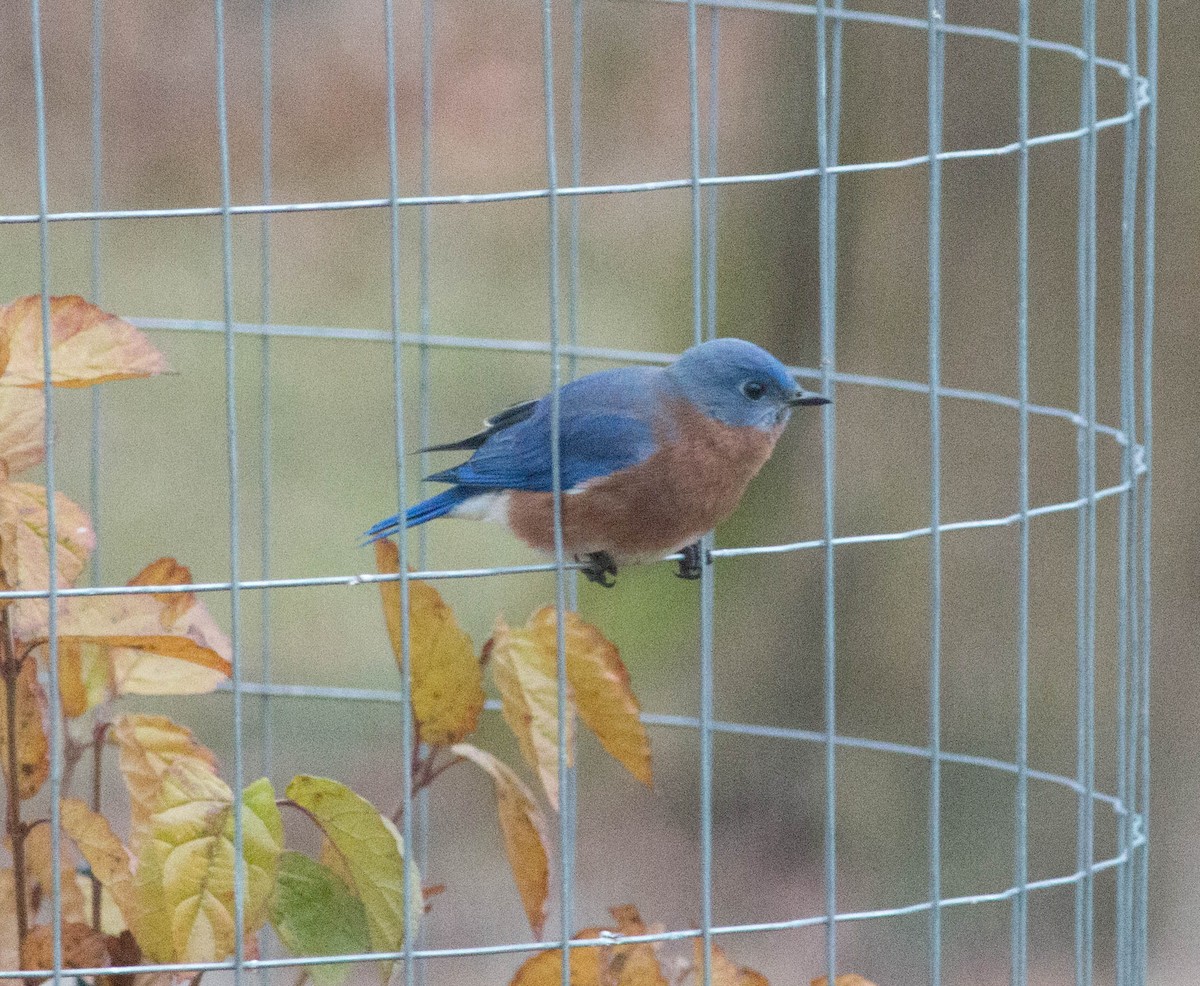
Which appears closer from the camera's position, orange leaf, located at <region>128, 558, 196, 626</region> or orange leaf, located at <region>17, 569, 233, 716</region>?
orange leaf, located at <region>17, 569, 233, 716</region>

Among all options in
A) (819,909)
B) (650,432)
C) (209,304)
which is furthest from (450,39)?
(650,432)

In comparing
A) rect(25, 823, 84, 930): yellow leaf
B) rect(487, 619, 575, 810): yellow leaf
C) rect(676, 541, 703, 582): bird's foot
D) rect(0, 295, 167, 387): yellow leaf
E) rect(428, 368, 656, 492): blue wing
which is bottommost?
rect(25, 823, 84, 930): yellow leaf

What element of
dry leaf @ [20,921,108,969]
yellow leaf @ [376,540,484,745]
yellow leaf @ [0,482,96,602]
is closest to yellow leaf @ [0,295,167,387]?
yellow leaf @ [0,482,96,602]

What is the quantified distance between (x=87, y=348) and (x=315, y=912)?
2.62ft

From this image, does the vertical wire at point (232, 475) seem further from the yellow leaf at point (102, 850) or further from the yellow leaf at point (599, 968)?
the yellow leaf at point (599, 968)

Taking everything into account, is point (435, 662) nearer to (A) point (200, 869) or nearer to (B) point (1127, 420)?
(A) point (200, 869)

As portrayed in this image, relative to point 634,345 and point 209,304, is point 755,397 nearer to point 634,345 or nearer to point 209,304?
point 634,345

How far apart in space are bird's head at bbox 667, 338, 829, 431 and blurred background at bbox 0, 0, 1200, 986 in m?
0.67

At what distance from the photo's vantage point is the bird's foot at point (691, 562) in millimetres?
3051

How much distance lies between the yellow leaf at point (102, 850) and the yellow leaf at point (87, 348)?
1.85 ft

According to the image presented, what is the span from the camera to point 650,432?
119 inches

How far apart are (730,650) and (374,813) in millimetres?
3508

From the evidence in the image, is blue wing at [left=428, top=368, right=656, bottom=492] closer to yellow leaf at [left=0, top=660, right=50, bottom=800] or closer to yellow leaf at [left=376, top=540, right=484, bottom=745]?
yellow leaf at [left=376, top=540, right=484, bottom=745]

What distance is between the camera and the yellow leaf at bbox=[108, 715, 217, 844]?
7.79ft
